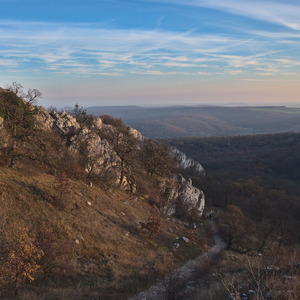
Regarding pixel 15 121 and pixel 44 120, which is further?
pixel 44 120

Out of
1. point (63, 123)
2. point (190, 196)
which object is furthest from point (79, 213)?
point (190, 196)

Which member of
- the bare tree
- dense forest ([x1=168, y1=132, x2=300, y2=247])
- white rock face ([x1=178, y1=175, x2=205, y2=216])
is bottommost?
dense forest ([x1=168, y1=132, x2=300, y2=247])

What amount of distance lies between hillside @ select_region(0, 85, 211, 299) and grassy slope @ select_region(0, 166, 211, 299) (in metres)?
0.10

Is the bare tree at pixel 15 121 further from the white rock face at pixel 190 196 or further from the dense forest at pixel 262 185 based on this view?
the dense forest at pixel 262 185

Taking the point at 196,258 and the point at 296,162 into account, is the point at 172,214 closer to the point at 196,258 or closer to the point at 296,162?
the point at 196,258

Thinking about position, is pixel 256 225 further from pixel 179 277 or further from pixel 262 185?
pixel 262 185

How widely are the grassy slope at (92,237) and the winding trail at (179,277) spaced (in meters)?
1.06

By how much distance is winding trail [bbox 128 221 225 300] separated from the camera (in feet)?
66.1

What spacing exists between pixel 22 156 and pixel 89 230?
1536cm

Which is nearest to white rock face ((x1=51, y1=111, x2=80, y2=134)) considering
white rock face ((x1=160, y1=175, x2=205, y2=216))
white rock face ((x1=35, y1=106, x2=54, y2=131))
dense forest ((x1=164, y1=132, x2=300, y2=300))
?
white rock face ((x1=35, y1=106, x2=54, y2=131))

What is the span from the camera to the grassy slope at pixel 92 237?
2078 cm

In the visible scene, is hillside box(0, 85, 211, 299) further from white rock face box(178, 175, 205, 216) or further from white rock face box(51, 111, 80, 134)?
white rock face box(178, 175, 205, 216)

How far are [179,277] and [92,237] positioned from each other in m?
10.8

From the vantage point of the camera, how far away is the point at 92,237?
93.7 ft
